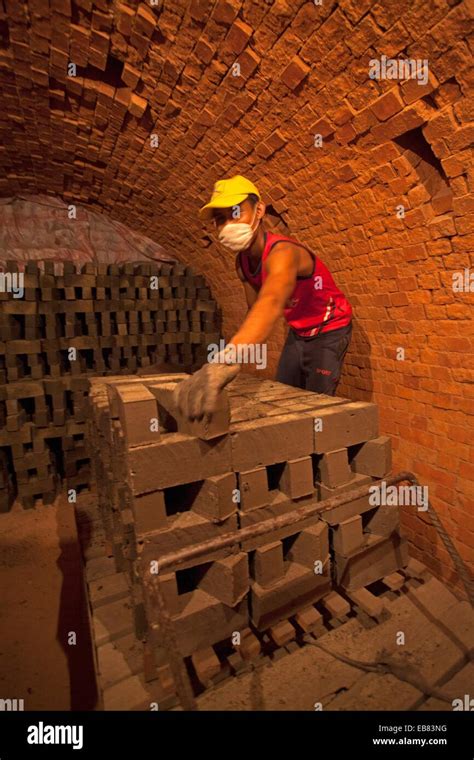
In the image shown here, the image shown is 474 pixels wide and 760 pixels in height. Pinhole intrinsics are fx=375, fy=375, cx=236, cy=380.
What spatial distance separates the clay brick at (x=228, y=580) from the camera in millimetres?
2336

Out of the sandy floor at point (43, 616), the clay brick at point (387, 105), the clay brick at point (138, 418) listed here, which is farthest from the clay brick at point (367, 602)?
the clay brick at point (387, 105)

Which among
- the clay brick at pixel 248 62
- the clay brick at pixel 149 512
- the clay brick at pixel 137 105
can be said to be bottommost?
the clay brick at pixel 149 512

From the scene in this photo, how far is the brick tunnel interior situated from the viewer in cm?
269

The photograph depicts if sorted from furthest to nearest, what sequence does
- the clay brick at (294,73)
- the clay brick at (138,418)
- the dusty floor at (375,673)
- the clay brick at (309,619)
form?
the clay brick at (294,73), the clay brick at (309,619), the clay brick at (138,418), the dusty floor at (375,673)

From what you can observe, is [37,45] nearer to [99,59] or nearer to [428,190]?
[99,59]

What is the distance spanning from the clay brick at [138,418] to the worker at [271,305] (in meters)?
0.18

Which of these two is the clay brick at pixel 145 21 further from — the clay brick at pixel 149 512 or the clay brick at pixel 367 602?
the clay brick at pixel 367 602

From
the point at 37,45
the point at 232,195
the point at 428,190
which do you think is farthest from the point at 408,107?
the point at 37,45

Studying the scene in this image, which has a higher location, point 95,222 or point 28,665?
point 95,222

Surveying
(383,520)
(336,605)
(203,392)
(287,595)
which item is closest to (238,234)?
(203,392)

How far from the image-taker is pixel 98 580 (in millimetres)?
3170

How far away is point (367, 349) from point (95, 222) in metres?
6.19

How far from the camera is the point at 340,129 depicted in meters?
3.30

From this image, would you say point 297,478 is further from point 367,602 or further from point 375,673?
point 375,673
